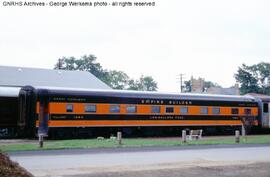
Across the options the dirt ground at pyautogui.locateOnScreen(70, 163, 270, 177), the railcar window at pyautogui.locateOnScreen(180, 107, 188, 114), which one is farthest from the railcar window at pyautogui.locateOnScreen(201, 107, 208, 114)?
the dirt ground at pyautogui.locateOnScreen(70, 163, 270, 177)

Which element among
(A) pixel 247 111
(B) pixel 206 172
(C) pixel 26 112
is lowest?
(B) pixel 206 172

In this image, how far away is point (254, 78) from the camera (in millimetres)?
113875

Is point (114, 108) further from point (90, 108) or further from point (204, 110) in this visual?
point (204, 110)

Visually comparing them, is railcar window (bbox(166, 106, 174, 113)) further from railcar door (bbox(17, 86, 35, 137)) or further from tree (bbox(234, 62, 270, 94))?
tree (bbox(234, 62, 270, 94))

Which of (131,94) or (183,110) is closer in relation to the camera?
(131,94)

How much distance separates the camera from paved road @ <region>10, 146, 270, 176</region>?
15.7m

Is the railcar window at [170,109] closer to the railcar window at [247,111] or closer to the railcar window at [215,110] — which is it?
the railcar window at [215,110]

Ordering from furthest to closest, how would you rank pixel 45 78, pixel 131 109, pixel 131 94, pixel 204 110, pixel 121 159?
pixel 45 78
pixel 204 110
pixel 131 94
pixel 131 109
pixel 121 159

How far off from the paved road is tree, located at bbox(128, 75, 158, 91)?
3927 inches

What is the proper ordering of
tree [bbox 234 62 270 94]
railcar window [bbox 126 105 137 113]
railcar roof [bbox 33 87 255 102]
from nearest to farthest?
railcar roof [bbox 33 87 255 102]
railcar window [bbox 126 105 137 113]
tree [bbox 234 62 270 94]

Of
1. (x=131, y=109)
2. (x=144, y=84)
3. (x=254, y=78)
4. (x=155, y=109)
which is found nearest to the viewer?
(x=131, y=109)

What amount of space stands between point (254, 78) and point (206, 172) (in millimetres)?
102183

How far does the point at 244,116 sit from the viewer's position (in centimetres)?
3966

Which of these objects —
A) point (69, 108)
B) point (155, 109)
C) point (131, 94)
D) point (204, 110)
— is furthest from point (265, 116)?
point (69, 108)
